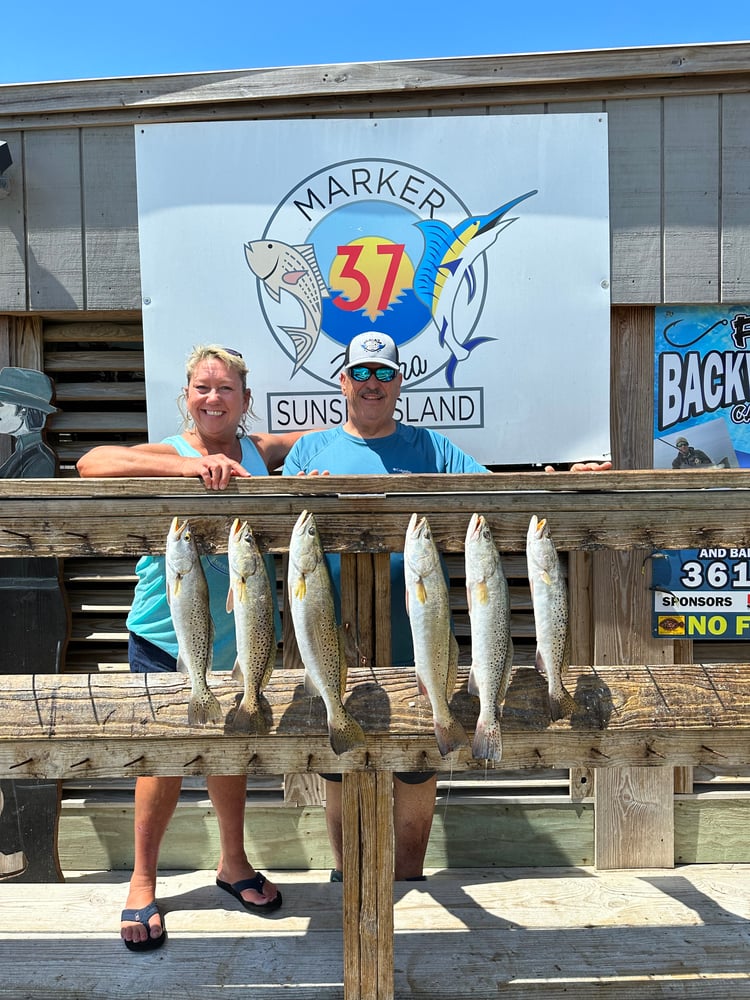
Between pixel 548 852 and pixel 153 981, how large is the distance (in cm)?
195

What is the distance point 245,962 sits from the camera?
2842 millimetres

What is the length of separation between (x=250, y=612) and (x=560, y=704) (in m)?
0.92

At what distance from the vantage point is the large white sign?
359 cm

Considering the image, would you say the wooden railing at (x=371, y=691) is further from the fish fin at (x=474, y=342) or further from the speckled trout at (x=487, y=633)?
the fish fin at (x=474, y=342)

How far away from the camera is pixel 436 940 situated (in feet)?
9.70

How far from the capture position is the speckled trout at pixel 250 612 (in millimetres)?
2102

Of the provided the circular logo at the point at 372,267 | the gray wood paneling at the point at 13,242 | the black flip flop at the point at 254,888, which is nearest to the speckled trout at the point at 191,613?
the black flip flop at the point at 254,888

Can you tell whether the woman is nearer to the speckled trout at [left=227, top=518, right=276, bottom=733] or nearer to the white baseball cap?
the white baseball cap

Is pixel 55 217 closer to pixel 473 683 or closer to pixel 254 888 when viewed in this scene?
pixel 473 683

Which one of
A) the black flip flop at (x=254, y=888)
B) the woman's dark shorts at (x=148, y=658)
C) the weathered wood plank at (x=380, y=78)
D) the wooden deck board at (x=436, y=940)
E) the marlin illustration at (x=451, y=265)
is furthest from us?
the marlin illustration at (x=451, y=265)

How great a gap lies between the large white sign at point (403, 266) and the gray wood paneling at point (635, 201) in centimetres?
8

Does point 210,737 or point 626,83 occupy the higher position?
point 626,83

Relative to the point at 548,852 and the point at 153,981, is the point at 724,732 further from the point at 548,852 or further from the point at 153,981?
the point at 153,981

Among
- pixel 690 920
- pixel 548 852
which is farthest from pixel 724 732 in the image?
pixel 548 852
